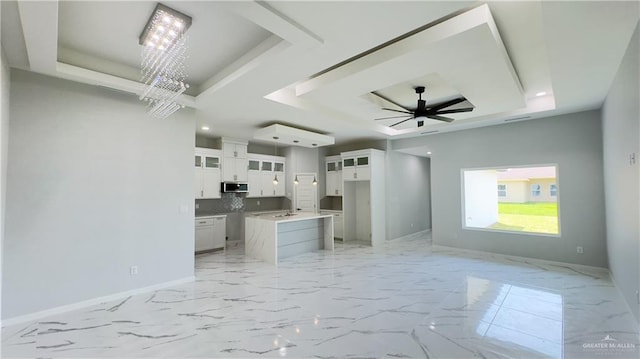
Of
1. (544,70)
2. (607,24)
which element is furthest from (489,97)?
(607,24)

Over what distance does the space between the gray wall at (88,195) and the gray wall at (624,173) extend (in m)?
5.50

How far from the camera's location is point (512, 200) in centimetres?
620

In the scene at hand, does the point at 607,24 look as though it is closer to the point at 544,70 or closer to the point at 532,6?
the point at 532,6

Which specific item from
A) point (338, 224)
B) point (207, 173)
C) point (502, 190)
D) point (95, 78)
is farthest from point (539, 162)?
point (95, 78)

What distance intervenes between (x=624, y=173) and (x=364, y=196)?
5.41 metres

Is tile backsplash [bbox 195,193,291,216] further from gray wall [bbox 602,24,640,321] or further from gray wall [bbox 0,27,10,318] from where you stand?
gray wall [bbox 602,24,640,321]

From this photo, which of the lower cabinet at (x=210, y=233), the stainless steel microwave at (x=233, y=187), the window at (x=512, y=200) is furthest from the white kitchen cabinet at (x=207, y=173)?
the window at (x=512, y=200)

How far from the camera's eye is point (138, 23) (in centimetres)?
270

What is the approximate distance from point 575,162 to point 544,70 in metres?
2.43

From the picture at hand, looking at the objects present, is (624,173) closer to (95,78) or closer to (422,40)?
(422,40)

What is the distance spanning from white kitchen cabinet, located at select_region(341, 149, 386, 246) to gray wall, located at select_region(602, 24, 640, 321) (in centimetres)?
423

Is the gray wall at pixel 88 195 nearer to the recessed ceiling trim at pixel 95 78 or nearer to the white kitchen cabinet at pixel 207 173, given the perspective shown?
the recessed ceiling trim at pixel 95 78

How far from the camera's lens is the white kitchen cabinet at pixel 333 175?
8.22 meters

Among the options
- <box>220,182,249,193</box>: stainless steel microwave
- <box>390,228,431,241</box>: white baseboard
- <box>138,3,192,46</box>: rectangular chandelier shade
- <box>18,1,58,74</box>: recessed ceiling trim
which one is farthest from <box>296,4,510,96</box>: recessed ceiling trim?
<box>390,228,431,241</box>: white baseboard
